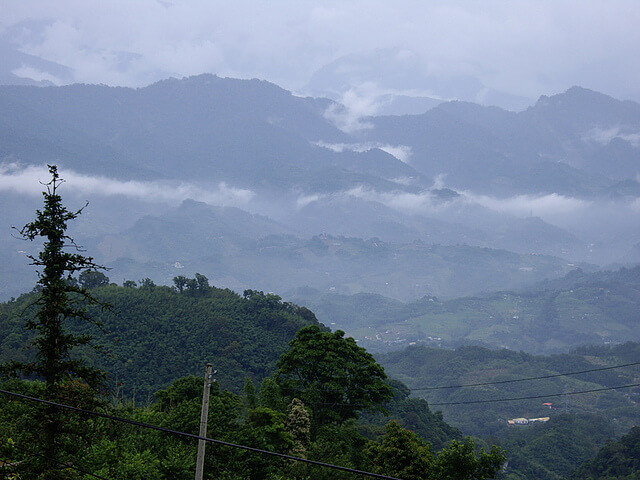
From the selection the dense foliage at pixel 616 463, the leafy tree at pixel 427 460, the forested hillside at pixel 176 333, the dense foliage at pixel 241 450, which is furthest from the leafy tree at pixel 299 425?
the dense foliage at pixel 616 463

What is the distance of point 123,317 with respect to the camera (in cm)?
6894

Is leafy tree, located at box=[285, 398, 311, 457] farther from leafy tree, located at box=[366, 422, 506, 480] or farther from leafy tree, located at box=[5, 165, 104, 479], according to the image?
leafy tree, located at box=[5, 165, 104, 479]

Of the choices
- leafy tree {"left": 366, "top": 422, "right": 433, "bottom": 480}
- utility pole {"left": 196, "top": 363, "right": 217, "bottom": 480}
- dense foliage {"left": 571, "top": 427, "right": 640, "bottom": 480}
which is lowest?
dense foliage {"left": 571, "top": 427, "right": 640, "bottom": 480}

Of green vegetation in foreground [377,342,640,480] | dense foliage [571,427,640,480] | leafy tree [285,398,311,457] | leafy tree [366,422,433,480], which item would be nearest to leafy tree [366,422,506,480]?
leafy tree [366,422,433,480]

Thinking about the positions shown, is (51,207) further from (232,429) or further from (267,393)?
(267,393)

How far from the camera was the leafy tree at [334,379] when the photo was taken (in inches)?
1366

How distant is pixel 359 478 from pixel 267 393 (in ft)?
30.1

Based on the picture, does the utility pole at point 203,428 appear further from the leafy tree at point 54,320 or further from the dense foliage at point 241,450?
the dense foliage at point 241,450

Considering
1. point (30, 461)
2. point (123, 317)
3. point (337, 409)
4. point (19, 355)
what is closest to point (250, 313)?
point (123, 317)

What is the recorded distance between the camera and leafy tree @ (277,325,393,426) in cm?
3469

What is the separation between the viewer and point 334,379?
115ft

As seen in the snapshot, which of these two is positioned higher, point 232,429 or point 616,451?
point 232,429

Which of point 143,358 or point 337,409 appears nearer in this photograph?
point 337,409

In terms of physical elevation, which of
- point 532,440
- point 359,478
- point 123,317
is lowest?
point 532,440
